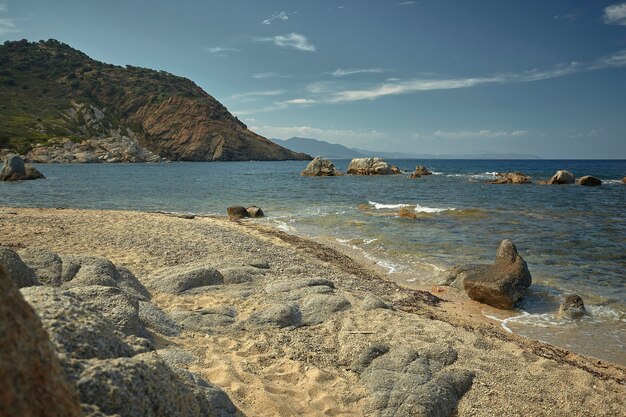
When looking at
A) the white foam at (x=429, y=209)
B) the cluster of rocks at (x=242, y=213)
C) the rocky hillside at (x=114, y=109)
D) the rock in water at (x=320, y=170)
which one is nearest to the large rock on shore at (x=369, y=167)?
the rock in water at (x=320, y=170)

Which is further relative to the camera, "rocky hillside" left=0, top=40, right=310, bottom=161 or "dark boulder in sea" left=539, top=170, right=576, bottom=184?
"rocky hillside" left=0, top=40, right=310, bottom=161

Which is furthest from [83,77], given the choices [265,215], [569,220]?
[569,220]

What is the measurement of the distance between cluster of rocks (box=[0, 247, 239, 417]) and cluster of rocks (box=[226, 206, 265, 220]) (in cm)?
1998

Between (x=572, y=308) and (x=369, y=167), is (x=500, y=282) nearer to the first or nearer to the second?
(x=572, y=308)

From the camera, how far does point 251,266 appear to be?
1184 cm

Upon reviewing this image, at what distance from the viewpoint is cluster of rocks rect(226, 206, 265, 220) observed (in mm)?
25938

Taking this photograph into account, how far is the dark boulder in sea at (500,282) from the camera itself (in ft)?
38.5

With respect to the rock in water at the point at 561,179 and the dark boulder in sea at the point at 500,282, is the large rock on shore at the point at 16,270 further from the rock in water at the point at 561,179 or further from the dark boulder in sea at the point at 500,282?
the rock in water at the point at 561,179

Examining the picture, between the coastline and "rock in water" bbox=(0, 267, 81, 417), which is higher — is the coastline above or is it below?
below

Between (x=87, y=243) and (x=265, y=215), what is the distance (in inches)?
562

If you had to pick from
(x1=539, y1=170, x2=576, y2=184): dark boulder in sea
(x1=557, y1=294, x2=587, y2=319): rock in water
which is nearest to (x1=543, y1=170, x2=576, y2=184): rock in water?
(x1=539, y1=170, x2=576, y2=184): dark boulder in sea

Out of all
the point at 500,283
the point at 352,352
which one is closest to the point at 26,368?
the point at 352,352

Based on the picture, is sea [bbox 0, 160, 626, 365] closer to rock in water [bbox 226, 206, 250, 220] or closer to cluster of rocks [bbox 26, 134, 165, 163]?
rock in water [bbox 226, 206, 250, 220]

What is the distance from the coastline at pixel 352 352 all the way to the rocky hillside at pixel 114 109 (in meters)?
117
